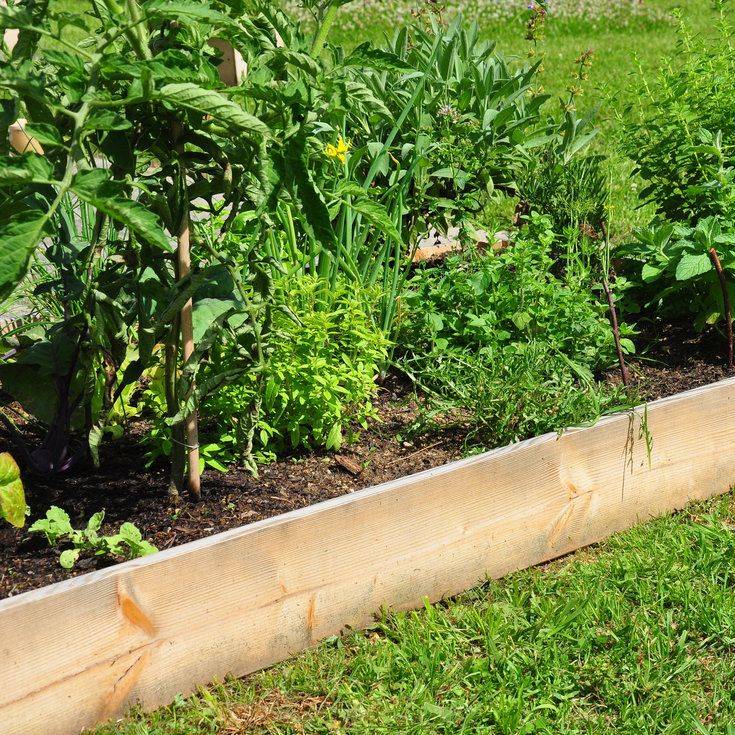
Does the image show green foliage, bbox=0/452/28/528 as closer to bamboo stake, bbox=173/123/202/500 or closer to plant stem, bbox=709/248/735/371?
bamboo stake, bbox=173/123/202/500

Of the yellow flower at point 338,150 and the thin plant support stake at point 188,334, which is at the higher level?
Result: the yellow flower at point 338,150

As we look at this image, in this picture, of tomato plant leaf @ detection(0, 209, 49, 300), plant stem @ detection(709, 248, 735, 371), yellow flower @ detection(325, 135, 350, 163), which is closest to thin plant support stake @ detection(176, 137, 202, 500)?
tomato plant leaf @ detection(0, 209, 49, 300)

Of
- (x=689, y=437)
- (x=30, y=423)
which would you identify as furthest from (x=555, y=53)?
(x=30, y=423)

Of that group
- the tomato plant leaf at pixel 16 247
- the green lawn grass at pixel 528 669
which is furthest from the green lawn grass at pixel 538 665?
the tomato plant leaf at pixel 16 247

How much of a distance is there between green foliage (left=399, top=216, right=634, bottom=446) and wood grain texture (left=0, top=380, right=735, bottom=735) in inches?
7.2

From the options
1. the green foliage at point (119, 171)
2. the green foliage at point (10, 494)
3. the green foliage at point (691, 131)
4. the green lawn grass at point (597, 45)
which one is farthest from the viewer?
the green lawn grass at point (597, 45)

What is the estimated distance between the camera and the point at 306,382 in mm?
2492

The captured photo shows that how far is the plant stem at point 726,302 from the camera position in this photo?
2930 mm

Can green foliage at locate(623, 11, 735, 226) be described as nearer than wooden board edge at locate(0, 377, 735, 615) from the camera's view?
No

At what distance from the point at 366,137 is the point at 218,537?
1844 mm

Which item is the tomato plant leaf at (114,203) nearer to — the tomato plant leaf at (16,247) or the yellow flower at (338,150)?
the tomato plant leaf at (16,247)

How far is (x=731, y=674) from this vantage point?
7.43 ft

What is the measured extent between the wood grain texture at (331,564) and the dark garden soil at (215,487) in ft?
0.59

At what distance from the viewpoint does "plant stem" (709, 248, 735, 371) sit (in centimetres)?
293
